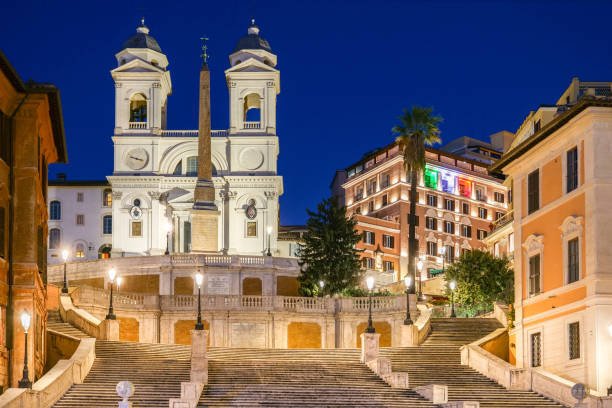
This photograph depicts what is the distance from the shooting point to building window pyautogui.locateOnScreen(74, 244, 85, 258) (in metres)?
101

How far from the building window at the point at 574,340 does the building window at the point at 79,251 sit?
6908 centimetres

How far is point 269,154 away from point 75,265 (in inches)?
1082

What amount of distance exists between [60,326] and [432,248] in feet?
245

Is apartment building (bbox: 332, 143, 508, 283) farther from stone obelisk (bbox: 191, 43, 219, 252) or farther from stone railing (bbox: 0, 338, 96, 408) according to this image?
stone railing (bbox: 0, 338, 96, 408)

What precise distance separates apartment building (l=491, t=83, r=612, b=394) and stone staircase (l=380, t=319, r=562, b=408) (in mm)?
2338

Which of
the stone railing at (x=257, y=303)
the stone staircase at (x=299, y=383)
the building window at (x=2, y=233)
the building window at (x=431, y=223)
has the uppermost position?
the building window at (x=431, y=223)

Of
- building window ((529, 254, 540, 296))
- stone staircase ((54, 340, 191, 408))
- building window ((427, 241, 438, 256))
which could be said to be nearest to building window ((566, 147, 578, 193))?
building window ((529, 254, 540, 296))

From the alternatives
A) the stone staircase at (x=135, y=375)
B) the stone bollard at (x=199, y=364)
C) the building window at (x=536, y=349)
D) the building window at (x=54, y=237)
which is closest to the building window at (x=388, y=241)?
the building window at (x=54, y=237)

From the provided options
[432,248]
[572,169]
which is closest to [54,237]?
[432,248]

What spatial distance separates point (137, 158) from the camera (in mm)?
96188

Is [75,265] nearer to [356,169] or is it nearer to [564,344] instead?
[564,344]

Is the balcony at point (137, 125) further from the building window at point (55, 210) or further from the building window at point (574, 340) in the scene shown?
the building window at point (574, 340)

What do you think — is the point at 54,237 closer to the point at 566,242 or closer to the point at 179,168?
the point at 179,168

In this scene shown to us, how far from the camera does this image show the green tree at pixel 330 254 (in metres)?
65.4
